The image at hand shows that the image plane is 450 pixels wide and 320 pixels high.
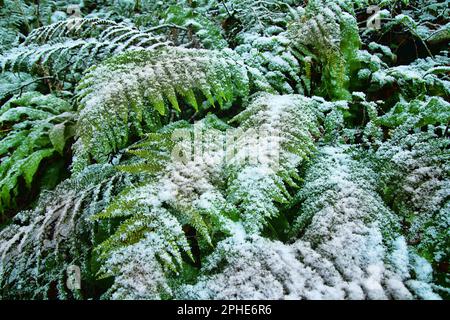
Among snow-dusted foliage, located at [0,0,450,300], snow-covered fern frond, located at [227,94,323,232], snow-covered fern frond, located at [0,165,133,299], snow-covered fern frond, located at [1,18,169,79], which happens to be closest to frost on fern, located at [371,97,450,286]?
snow-dusted foliage, located at [0,0,450,300]

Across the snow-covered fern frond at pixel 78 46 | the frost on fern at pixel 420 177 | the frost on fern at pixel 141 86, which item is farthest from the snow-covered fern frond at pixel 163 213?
the snow-covered fern frond at pixel 78 46

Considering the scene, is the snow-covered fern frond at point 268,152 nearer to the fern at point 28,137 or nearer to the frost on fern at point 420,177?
the frost on fern at point 420,177

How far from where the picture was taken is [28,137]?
1.86 meters

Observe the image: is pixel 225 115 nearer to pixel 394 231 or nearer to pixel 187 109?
pixel 187 109

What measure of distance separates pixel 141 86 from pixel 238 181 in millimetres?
672

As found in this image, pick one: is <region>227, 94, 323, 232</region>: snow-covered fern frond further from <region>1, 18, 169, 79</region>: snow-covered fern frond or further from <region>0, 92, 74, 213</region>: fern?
<region>0, 92, 74, 213</region>: fern

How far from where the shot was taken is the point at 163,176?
1.28 metres

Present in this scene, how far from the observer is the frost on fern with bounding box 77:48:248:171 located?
1.43 meters

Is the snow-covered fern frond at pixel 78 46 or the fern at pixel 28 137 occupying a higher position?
the snow-covered fern frond at pixel 78 46

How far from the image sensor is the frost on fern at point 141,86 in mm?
1434

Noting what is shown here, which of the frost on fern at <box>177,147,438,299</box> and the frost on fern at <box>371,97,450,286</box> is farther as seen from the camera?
the frost on fern at <box>371,97,450,286</box>

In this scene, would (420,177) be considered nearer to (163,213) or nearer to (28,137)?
(163,213)

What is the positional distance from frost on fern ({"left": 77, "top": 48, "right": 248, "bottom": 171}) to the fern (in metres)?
0.30
